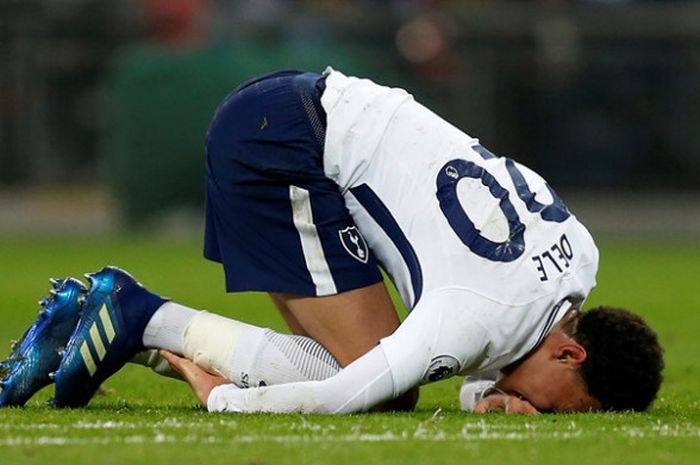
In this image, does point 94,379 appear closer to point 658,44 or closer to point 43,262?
point 43,262

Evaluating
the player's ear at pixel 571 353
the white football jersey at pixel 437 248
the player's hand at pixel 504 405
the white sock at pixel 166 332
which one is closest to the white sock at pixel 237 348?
the white sock at pixel 166 332

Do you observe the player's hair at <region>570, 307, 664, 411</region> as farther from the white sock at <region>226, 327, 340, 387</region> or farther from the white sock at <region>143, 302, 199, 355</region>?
the white sock at <region>143, 302, 199, 355</region>

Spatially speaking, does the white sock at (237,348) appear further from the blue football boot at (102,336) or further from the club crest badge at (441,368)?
the club crest badge at (441,368)

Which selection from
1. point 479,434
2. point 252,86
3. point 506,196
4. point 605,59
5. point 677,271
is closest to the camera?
point 479,434

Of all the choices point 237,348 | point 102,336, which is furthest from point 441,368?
point 102,336

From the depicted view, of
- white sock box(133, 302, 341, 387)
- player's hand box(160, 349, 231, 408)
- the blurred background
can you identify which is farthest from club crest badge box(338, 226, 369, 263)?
the blurred background

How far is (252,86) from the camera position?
6508mm

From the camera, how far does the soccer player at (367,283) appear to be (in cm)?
568

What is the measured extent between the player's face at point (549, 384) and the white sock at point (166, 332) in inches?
45.6

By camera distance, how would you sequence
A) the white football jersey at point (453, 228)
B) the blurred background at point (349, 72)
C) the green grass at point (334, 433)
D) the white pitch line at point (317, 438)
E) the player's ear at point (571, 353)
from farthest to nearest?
the blurred background at point (349, 72) → the player's ear at point (571, 353) → the white football jersey at point (453, 228) → the white pitch line at point (317, 438) → the green grass at point (334, 433)

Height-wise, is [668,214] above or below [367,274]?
below

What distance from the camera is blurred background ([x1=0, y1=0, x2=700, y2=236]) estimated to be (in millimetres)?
18328

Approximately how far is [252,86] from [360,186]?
2.19 feet

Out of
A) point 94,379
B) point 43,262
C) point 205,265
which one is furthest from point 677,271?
point 94,379
